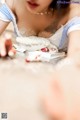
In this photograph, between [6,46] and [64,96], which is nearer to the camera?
[64,96]

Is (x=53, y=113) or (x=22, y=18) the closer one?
(x=53, y=113)

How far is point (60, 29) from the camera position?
784mm

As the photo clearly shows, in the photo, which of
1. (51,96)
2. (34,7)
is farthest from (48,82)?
(34,7)

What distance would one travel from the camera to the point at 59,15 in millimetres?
805

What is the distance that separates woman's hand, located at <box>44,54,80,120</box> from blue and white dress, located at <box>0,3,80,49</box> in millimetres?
443

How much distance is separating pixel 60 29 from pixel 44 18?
0.08 meters

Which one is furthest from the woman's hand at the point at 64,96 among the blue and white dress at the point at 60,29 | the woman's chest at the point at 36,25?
the woman's chest at the point at 36,25

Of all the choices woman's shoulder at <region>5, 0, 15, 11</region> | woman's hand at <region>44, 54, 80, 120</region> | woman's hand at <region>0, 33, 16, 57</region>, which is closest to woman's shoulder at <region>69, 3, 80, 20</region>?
woman's shoulder at <region>5, 0, 15, 11</region>

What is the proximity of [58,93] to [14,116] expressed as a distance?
0.06 m

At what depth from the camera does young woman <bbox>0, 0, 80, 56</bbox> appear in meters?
0.74

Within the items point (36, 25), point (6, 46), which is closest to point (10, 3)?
point (36, 25)

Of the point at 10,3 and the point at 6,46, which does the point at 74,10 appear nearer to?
the point at 10,3

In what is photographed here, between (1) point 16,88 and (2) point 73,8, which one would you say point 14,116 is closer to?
(1) point 16,88

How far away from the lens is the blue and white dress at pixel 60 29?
72 cm
